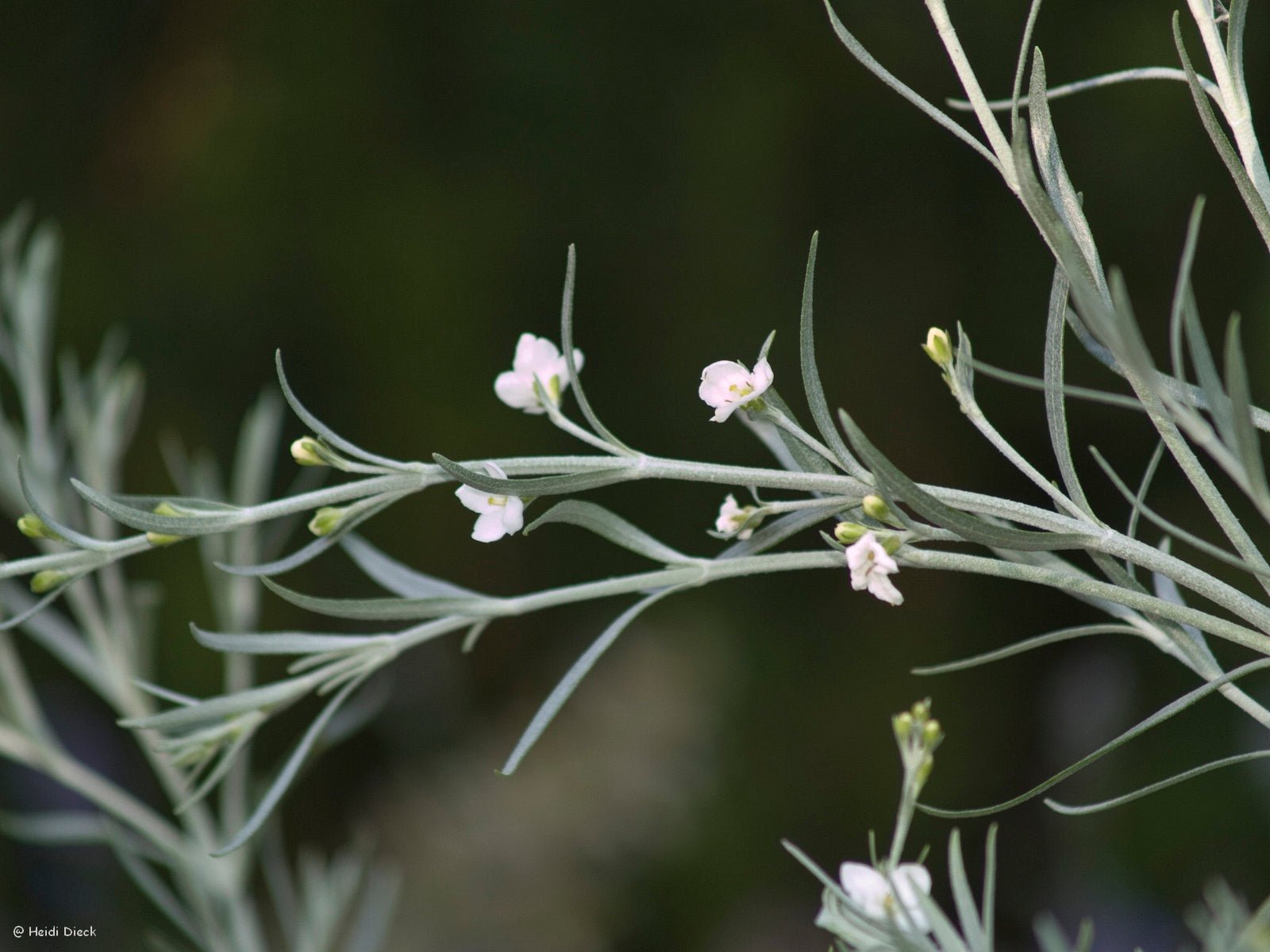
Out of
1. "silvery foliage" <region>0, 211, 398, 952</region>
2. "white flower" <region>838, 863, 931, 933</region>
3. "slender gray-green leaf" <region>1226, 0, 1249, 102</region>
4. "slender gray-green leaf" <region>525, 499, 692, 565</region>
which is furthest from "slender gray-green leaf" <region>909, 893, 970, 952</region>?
"silvery foliage" <region>0, 211, 398, 952</region>

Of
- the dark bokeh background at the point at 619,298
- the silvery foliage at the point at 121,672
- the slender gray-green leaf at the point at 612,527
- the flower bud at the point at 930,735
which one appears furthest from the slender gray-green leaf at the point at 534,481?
the dark bokeh background at the point at 619,298

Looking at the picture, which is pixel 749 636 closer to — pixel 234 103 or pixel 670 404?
pixel 670 404

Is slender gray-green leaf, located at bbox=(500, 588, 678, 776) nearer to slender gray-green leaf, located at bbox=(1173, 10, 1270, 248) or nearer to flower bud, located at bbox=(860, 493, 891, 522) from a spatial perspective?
flower bud, located at bbox=(860, 493, 891, 522)

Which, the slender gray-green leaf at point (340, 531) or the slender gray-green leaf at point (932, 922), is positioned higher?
the slender gray-green leaf at point (340, 531)

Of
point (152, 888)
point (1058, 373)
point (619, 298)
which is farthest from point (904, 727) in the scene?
point (619, 298)

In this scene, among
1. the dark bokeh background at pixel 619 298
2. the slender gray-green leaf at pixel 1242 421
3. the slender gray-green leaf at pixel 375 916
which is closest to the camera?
the slender gray-green leaf at pixel 1242 421

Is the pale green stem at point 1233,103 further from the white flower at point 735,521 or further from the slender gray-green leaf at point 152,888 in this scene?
the slender gray-green leaf at point 152,888

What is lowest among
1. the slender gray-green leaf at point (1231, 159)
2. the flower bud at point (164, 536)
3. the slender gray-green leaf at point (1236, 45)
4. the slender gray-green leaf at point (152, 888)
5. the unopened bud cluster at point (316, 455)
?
the slender gray-green leaf at point (152, 888)
